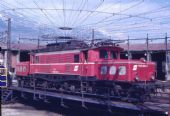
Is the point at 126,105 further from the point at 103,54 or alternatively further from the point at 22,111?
the point at 22,111

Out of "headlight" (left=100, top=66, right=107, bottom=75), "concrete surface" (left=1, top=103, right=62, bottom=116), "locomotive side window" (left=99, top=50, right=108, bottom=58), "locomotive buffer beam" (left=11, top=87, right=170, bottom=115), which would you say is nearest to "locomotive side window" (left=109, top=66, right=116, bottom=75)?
"headlight" (left=100, top=66, right=107, bottom=75)

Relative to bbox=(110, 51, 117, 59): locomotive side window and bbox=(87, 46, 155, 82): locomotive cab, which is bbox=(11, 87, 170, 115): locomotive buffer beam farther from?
bbox=(110, 51, 117, 59): locomotive side window

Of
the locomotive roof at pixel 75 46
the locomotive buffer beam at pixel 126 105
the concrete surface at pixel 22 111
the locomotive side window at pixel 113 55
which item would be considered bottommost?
the concrete surface at pixel 22 111

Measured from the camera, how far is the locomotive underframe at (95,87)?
66.5 ft

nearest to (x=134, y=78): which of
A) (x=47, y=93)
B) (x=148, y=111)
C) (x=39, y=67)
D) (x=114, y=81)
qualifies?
(x=114, y=81)

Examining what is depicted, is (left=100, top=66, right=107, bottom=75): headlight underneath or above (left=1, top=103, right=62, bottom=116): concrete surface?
above

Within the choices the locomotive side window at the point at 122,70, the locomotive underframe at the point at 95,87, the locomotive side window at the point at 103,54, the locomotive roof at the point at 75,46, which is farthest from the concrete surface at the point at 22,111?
the locomotive side window at the point at 122,70

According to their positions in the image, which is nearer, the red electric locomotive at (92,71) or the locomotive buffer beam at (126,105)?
the locomotive buffer beam at (126,105)

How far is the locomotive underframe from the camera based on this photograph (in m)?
20.3

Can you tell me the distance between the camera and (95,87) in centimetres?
2336

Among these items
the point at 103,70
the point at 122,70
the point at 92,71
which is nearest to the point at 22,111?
the point at 92,71

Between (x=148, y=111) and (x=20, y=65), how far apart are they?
22.3 metres

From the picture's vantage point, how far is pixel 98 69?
78.1 feet

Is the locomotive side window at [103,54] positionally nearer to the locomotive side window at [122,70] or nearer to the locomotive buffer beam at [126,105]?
the locomotive side window at [122,70]
